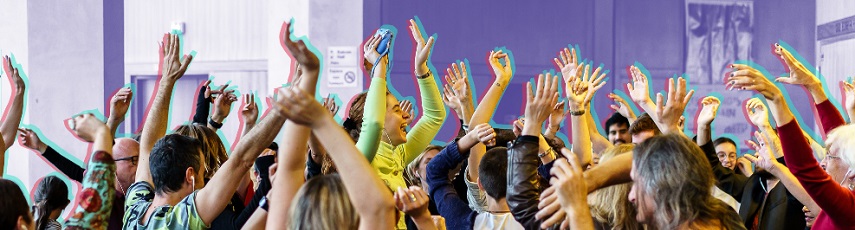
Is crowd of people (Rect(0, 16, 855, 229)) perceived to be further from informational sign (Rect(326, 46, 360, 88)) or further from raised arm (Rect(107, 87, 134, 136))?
informational sign (Rect(326, 46, 360, 88))

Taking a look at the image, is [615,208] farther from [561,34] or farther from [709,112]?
[561,34]

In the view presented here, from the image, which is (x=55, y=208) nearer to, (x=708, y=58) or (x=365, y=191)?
(x=365, y=191)

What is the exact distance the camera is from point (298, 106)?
186 centimetres

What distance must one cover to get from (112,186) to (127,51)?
618 centimetres

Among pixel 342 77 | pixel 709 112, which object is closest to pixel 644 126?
pixel 709 112

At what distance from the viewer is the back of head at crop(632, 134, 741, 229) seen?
2.01 metres

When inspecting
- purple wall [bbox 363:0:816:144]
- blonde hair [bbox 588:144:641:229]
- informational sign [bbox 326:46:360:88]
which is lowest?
blonde hair [bbox 588:144:641:229]

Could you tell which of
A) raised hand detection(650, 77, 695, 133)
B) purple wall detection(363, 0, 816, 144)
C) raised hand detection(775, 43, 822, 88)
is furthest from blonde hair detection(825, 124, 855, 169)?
purple wall detection(363, 0, 816, 144)

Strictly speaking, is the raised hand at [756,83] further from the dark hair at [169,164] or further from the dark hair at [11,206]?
the dark hair at [11,206]

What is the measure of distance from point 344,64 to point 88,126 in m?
5.43

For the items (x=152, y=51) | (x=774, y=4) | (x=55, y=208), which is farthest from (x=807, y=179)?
(x=774, y=4)

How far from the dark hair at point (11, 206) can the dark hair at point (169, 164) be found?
495 mm

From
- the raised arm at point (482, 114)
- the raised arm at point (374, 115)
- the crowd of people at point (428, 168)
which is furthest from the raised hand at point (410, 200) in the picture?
the raised arm at point (482, 114)

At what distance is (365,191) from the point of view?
74.4 inches
